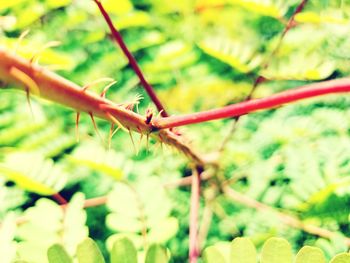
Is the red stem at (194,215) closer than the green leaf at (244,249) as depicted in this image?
No

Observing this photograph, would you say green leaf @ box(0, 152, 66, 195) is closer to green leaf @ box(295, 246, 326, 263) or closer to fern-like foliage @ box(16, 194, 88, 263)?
fern-like foliage @ box(16, 194, 88, 263)

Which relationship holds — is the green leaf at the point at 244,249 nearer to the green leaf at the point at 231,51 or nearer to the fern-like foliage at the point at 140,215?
the fern-like foliage at the point at 140,215

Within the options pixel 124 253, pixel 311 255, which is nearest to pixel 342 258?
pixel 311 255

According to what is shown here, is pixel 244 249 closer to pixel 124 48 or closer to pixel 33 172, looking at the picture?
pixel 124 48

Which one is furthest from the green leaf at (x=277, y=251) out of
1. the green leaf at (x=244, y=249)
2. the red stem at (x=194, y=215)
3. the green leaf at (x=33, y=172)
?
the green leaf at (x=33, y=172)

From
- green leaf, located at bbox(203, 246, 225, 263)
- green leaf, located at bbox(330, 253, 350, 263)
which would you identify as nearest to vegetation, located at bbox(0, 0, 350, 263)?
green leaf, located at bbox(203, 246, 225, 263)

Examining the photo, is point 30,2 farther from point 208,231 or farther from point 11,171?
point 208,231
